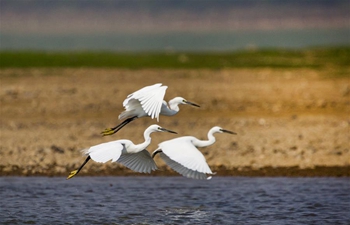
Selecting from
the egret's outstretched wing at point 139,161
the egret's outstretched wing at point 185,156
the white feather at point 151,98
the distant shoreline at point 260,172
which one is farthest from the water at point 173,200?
the white feather at point 151,98

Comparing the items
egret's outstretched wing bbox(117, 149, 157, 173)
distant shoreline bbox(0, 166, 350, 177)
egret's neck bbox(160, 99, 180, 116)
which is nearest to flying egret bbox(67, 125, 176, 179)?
egret's outstretched wing bbox(117, 149, 157, 173)

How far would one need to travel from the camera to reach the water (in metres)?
10.1

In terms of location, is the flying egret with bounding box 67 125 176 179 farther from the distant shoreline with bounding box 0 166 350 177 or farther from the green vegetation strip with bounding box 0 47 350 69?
the green vegetation strip with bounding box 0 47 350 69

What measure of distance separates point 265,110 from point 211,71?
33.5 feet

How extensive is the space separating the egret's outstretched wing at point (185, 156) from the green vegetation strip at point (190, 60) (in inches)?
753

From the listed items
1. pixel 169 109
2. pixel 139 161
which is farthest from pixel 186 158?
pixel 169 109

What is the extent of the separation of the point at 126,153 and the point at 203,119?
23.0 feet

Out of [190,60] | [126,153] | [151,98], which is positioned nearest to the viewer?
[151,98]

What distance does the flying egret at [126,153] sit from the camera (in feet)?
30.5

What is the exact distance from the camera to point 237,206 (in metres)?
10.9

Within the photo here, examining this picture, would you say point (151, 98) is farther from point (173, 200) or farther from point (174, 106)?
point (173, 200)

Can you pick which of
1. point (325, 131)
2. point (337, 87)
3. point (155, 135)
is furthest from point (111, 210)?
point (337, 87)

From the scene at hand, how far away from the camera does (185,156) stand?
9578 millimetres

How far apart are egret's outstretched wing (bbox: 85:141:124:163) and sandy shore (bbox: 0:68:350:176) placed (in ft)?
10.8
